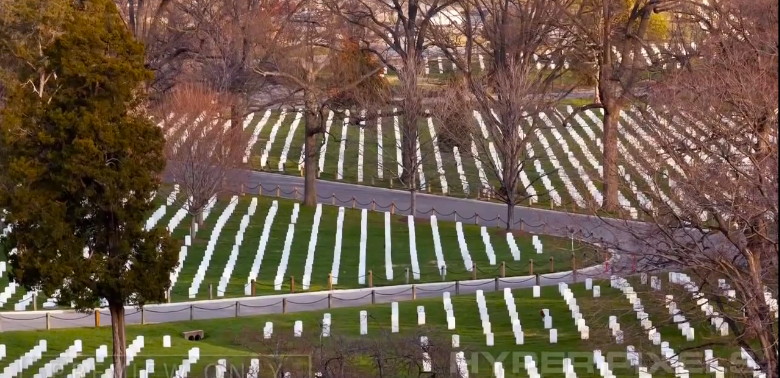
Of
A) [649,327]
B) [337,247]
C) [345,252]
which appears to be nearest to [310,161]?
[337,247]

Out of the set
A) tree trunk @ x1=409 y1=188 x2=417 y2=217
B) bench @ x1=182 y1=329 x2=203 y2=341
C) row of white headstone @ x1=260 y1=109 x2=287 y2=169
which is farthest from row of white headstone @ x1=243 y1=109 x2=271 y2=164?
bench @ x1=182 y1=329 x2=203 y2=341

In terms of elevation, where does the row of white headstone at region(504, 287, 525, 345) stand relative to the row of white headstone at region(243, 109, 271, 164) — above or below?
below

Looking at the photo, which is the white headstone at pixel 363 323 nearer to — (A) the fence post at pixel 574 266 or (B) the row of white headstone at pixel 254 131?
(A) the fence post at pixel 574 266

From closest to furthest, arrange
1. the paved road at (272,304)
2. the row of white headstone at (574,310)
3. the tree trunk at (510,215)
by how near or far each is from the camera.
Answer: the row of white headstone at (574,310)
the paved road at (272,304)
the tree trunk at (510,215)

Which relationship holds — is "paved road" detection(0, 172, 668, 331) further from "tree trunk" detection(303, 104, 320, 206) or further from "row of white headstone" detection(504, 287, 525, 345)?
"row of white headstone" detection(504, 287, 525, 345)

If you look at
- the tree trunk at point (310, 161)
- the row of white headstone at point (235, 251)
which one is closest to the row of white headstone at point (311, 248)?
the tree trunk at point (310, 161)

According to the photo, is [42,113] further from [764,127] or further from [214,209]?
[214,209]

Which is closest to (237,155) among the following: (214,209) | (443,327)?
(214,209)
